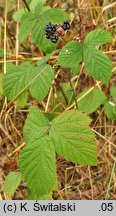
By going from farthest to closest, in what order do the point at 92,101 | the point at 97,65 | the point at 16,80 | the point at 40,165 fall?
the point at 92,101
the point at 16,80
the point at 97,65
the point at 40,165

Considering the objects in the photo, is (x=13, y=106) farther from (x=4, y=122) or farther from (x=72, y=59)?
(x=72, y=59)

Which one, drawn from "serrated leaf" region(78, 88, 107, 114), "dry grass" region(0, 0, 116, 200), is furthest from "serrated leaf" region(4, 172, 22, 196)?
"serrated leaf" region(78, 88, 107, 114)

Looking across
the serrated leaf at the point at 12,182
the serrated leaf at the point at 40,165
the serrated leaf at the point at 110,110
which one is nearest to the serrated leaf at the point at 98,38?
the serrated leaf at the point at 40,165

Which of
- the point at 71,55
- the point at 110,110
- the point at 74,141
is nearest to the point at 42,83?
the point at 71,55

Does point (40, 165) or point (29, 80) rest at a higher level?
point (29, 80)

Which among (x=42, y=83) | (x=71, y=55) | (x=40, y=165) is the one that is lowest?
(x=40, y=165)

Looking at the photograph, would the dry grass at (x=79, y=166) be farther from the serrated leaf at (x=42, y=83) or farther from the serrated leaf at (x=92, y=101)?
the serrated leaf at (x=42, y=83)

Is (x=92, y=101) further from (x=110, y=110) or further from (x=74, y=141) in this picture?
(x=74, y=141)

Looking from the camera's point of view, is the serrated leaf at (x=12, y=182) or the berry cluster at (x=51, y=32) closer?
the berry cluster at (x=51, y=32)
